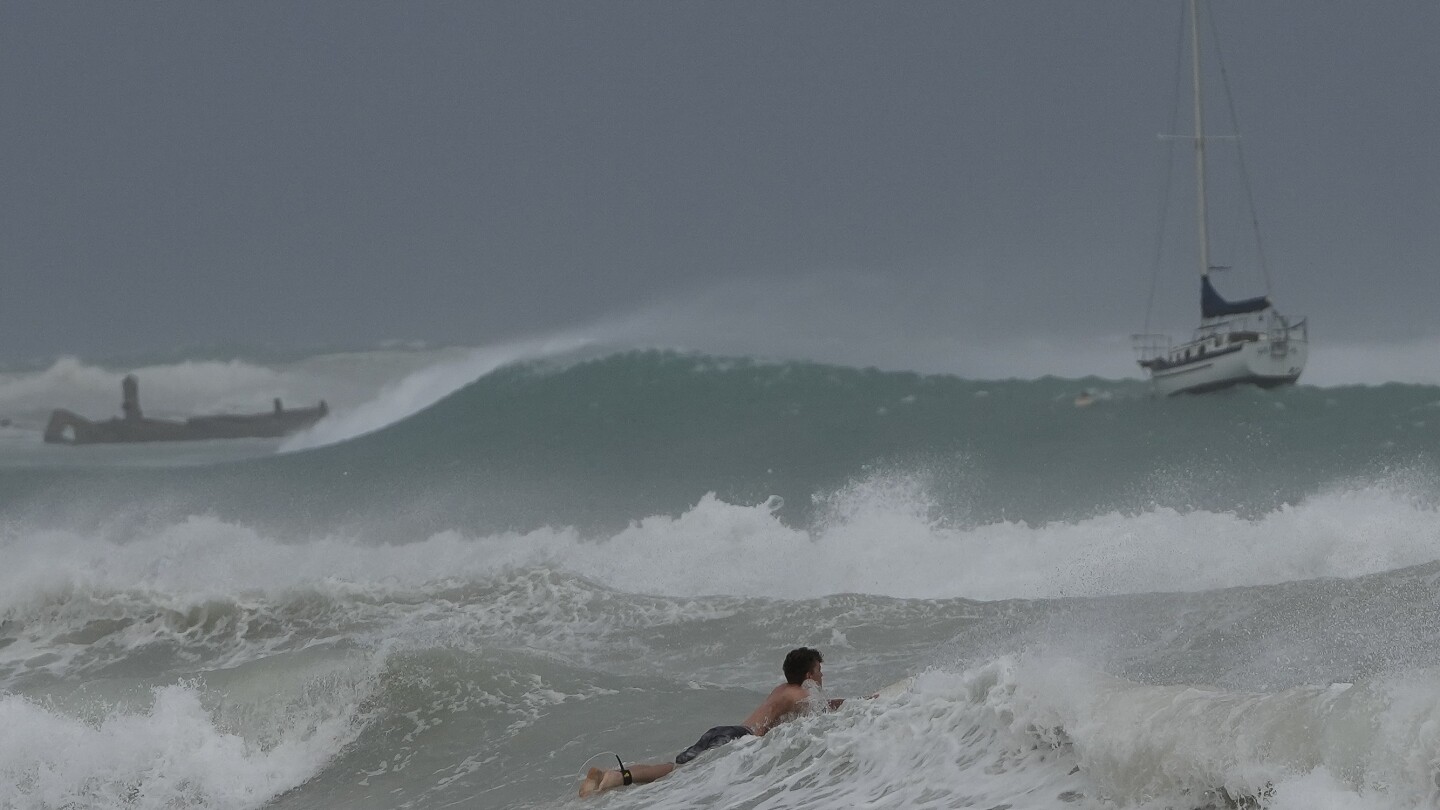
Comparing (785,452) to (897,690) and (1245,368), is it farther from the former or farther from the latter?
(897,690)

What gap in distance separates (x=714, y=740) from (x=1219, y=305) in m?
24.6

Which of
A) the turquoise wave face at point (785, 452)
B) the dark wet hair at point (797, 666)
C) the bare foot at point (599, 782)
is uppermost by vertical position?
the turquoise wave face at point (785, 452)

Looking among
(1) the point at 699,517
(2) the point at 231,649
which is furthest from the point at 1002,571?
(2) the point at 231,649

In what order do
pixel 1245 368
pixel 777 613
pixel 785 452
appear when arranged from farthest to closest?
pixel 1245 368
pixel 785 452
pixel 777 613

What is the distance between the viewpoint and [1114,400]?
92.0 feet

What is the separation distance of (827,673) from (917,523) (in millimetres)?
6078

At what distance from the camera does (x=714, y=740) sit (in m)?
7.54

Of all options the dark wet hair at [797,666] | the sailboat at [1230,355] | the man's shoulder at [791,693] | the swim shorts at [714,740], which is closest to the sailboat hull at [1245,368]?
the sailboat at [1230,355]

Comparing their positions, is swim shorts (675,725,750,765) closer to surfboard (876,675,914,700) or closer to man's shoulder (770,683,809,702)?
man's shoulder (770,683,809,702)

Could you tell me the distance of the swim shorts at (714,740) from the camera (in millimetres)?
7480

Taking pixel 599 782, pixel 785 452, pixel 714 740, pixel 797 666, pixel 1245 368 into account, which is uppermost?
pixel 1245 368

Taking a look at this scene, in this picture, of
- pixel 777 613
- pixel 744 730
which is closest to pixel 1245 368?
pixel 777 613

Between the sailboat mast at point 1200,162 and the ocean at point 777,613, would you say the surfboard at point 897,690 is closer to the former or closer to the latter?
the ocean at point 777,613

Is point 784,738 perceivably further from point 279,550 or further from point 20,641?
point 279,550
